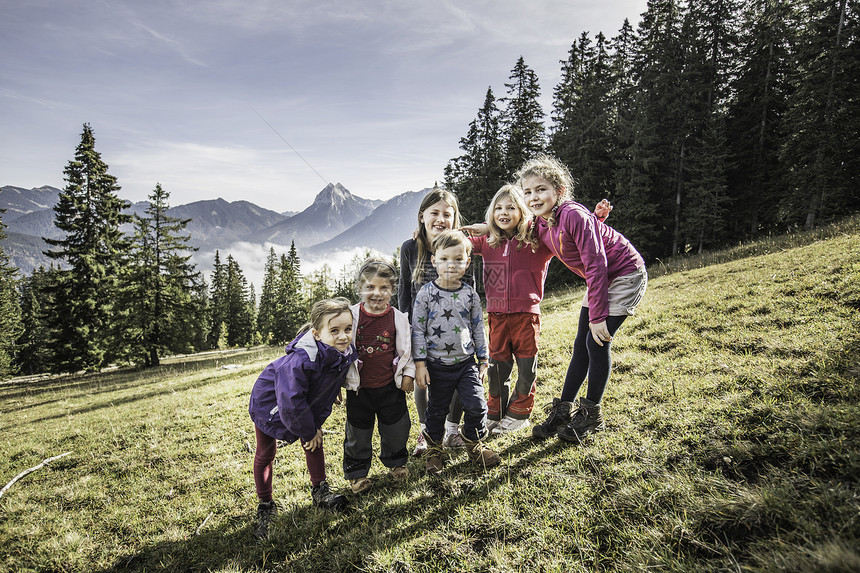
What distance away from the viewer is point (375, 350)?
366 cm

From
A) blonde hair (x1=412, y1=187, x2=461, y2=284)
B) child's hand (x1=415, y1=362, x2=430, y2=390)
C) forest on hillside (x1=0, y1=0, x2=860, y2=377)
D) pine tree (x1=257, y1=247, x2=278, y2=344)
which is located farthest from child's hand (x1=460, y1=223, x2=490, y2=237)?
pine tree (x1=257, y1=247, x2=278, y2=344)

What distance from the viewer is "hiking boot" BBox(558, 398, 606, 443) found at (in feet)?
12.0

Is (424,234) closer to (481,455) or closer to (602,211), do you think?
(602,211)

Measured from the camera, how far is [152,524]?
3.81 metres

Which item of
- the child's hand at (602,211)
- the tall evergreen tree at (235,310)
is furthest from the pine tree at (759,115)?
the tall evergreen tree at (235,310)

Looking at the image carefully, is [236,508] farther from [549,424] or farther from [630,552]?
[630,552]

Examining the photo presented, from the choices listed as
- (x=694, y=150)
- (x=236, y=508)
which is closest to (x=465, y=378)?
(x=236, y=508)

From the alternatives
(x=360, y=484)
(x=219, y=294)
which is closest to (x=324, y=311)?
(x=360, y=484)

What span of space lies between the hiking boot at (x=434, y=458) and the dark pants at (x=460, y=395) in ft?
0.42

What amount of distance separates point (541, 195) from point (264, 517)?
14.1 ft

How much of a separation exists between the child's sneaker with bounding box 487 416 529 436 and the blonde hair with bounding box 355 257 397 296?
2023 millimetres

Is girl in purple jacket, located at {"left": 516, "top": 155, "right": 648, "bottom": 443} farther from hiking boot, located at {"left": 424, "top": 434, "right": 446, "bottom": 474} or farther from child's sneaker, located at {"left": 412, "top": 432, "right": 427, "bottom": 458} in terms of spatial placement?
child's sneaker, located at {"left": 412, "top": 432, "right": 427, "bottom": 458}

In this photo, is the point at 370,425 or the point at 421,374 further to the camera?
the point at 370,425

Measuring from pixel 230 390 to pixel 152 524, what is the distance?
22.3ft
